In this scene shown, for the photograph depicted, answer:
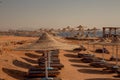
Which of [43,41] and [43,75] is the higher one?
[43,41]

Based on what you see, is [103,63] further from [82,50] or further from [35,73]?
[82,50]

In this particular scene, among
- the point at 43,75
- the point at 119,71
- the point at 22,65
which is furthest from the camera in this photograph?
the point at 22,65

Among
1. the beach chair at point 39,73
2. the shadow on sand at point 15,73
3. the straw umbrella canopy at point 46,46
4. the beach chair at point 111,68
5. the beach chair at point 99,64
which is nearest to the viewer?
the straw umbrella canopy at point 46,46

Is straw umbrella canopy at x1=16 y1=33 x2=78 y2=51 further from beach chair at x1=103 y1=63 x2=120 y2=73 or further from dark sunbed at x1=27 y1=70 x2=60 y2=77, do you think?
beach chair at x1=103 y1=63 x2=120 y2=73

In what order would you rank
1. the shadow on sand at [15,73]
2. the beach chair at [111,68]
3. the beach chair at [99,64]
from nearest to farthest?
the shadow on sand at [15,73]
the beach chair at [111,68]
the beach chair at [99,64]

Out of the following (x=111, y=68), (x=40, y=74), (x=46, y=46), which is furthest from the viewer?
(x=111, y=68)

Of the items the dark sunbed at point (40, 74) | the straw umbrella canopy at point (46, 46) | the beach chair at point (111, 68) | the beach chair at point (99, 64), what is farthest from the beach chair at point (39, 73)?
the beach chair at point (99, 64)

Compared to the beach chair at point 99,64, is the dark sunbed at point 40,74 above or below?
above

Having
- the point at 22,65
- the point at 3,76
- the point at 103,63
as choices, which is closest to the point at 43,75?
the point at 3,76

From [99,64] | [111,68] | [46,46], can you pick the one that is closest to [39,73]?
[46,46]

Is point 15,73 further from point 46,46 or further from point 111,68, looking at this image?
point 111,68

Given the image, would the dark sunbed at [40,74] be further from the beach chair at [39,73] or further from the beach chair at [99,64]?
the beach chair at [99,64]

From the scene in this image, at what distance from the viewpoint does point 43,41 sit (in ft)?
43.0

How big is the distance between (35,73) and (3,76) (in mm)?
1554
